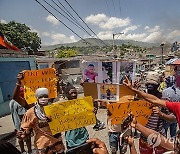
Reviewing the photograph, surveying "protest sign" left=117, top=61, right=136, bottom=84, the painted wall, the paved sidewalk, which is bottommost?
the paved sidewalk

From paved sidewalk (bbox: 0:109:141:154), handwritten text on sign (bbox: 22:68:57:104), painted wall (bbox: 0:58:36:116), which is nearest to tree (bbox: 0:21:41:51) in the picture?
painted wall (bbox: 0:58:36:116)

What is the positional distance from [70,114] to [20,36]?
148 feet

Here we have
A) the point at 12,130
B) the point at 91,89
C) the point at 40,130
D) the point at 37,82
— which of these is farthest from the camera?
the point at 12,130

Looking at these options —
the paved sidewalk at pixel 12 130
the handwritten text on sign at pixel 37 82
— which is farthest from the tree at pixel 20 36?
the handwritten text on sign at pixel 37 82

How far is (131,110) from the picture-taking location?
11.6 feet

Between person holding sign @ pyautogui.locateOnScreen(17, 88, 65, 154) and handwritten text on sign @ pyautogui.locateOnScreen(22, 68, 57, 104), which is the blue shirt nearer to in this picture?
person holding sign @ pyautogui.locateOnScreen(17, 88, 65, 154)

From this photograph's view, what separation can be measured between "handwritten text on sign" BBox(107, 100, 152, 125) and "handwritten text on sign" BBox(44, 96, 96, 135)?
320mm

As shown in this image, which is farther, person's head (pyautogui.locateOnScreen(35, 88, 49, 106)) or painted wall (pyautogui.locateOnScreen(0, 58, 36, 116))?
painted wall (pyautogui.locateOnScreen(0, 58, 36, 116))

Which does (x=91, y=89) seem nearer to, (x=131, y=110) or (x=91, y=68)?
(x=91, y=68)

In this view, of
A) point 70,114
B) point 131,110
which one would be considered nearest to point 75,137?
point 70,114

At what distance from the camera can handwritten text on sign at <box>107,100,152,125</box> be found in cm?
349

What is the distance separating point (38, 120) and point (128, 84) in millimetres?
1324

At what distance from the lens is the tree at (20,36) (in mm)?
43938

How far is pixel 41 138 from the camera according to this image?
331 cm
